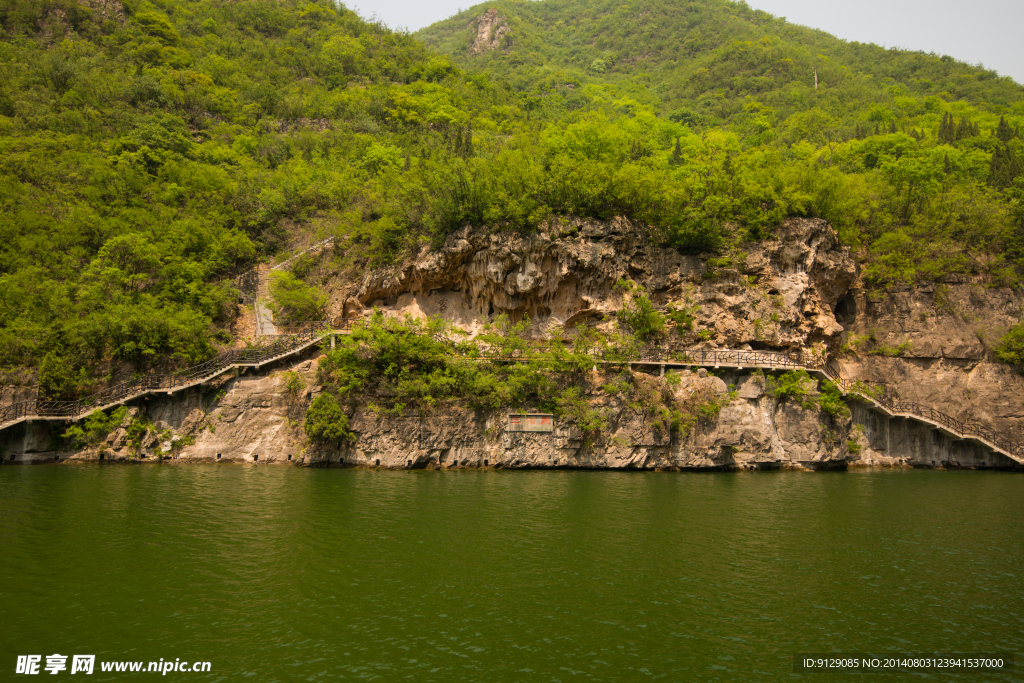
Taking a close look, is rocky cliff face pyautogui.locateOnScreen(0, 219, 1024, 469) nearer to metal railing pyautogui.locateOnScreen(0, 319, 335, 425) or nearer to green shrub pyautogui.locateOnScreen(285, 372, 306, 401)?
green shrub pyautogui.locateOnScreen(285, 372, 306, 401)

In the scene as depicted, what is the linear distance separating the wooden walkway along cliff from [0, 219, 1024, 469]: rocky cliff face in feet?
2.79

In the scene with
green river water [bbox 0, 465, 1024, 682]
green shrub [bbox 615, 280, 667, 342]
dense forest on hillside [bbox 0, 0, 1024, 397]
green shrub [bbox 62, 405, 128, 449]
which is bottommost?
green river water [bbox 0, 465, 1024, 682]

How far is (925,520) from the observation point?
2191 centimetres

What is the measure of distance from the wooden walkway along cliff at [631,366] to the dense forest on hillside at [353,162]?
1347 millimetres

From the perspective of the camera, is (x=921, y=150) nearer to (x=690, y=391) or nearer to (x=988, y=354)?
(x=988, y=354)

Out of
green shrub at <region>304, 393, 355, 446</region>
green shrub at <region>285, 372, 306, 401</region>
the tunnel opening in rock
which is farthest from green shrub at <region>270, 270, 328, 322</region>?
the tunnel opening in rock

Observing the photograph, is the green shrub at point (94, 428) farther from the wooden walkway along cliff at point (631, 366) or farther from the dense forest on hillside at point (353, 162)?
the dense forest on hillside at point (353, 162)

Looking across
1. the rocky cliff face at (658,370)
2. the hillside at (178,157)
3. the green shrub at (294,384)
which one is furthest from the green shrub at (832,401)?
the green shrub at (294,384)

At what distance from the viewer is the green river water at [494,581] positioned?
36.6ft

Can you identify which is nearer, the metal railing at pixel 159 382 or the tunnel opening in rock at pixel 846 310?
the metal railing at pixel 159 382

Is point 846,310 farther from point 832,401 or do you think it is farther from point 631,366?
point 631,366

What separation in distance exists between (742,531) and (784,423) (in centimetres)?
1792

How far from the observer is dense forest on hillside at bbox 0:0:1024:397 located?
129 feet

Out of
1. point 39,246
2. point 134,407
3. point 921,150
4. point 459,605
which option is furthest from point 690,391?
point 39,246
